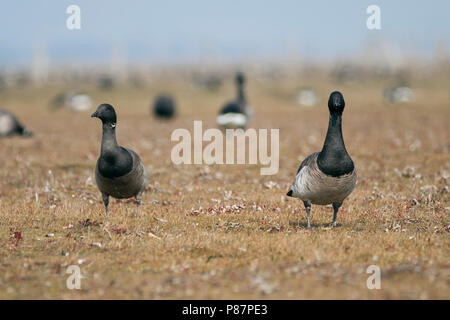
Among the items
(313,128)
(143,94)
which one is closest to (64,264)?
(313,128)

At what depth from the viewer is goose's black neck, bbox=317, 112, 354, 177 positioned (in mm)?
11627

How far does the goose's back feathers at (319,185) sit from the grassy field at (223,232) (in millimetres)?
843

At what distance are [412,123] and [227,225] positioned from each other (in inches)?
1284

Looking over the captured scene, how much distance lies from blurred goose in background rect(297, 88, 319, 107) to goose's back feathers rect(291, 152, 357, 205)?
2395 inches

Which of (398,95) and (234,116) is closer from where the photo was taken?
(234,116)

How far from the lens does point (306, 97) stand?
241 ft

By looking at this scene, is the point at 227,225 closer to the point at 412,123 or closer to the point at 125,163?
the point at 125,163

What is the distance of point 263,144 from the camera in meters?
31.0

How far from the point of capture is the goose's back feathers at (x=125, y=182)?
13.2m

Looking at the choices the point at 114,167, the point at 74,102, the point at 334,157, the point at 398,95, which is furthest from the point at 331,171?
the point at 398,95

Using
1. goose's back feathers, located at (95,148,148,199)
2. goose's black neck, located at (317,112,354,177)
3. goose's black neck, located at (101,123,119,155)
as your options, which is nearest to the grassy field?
goose's back feathers, located at (95,148,148,199)

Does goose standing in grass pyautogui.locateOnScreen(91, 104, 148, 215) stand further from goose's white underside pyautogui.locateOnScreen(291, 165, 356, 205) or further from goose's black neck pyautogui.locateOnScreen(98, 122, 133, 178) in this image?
goose's white underside pyautogui.locateOnScreen(291, 165, 356, 205)

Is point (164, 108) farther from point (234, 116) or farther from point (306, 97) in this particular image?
point (306, 97)

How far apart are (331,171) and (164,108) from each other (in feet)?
131
